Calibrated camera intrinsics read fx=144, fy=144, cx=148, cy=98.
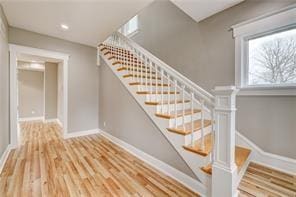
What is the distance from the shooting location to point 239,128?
2.30 metres

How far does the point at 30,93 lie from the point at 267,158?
26.4 ft

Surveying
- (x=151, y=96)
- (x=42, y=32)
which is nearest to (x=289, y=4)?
(x=151, y=96)

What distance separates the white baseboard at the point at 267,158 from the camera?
1886 mm

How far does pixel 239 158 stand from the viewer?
1.85 meters

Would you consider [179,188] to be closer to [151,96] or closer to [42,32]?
[151,96]

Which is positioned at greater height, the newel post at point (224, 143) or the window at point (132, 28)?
the window at point (132, 28)

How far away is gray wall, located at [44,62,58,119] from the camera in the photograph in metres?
5.77

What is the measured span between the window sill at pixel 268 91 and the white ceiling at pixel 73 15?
199 cm

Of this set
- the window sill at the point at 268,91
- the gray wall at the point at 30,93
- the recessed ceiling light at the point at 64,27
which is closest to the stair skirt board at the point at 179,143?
the window sill at the point at 268,91

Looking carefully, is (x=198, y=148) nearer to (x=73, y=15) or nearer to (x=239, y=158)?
(x=239, y=158)

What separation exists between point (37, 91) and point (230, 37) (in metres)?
7.48

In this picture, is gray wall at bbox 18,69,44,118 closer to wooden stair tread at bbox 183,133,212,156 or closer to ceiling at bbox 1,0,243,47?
ceiling at bbox 1,0,243,47

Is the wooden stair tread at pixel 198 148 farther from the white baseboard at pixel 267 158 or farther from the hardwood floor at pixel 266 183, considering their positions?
the white baseboard at pixel 267 158

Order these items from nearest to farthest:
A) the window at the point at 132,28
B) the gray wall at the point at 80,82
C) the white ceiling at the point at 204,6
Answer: the white ceiling at the point at 204,6 < the gray wall at the point at 80,82 < the window at the point at 132,28
